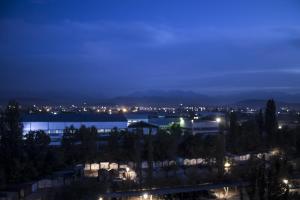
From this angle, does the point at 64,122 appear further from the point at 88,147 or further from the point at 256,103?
the point at 256,103

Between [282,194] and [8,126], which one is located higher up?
[8,126]

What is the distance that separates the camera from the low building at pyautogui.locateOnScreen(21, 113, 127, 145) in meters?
30.0

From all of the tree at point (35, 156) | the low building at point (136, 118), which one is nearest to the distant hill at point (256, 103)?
the low building at point (136, 118)

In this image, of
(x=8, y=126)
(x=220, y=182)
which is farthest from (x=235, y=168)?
(x=8, y=126)

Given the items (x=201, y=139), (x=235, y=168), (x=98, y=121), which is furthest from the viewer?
(x=98, y=121)

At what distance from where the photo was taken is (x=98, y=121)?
32.8m

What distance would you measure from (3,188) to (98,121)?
20569mm

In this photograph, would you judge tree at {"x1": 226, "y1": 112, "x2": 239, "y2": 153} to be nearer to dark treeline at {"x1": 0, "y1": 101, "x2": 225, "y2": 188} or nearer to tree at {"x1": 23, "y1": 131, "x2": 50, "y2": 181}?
dark treeline at {"x1": 0, "y1": 101, "x2": 225, "y2": 188}

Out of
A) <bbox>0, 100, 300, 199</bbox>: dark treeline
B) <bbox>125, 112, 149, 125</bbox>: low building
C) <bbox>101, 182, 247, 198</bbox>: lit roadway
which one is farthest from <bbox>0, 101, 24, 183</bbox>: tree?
<bbox>125, 112, 149, 125</bbox>: low building

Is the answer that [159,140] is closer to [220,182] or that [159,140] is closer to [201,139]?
[201,139]

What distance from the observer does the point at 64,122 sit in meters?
31.0

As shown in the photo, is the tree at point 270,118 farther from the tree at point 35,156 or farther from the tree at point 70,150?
the tree at point 35,156

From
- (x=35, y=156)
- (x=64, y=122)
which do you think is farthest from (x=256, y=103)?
(x=35, y=156)

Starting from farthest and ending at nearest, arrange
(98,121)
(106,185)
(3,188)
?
(98,121), (3,188), (106,185)
